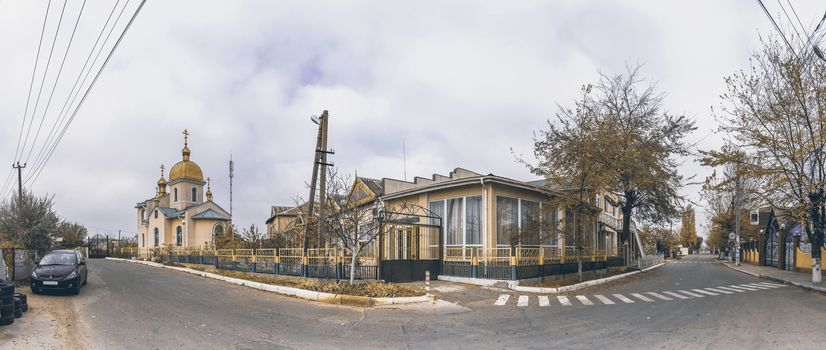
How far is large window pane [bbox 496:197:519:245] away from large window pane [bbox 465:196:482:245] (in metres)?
0.75

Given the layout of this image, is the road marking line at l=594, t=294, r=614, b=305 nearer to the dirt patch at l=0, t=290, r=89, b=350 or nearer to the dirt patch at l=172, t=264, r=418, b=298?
the dirt patch at l=172, t=264, r=418, b=298

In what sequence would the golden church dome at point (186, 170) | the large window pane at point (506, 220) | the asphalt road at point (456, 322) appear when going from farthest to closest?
1. the golden church dome at point (186, 170)
2. the large window pane at point (506, 220)
3. the asphalt road at point (456, 322)

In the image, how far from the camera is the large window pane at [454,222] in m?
22.2

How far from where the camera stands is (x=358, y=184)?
28.4 metres

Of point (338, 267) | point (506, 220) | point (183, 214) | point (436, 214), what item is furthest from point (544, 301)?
point (183, 214)

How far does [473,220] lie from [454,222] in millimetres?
1144

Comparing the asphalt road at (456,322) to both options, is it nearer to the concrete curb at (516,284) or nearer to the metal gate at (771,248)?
the concrete curb at (516,284)

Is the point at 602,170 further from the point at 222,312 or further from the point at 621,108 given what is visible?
the point at 222,312

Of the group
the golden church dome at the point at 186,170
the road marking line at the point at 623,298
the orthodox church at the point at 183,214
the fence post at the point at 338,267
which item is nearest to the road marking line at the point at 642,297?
the road marking line at the point at 623,298

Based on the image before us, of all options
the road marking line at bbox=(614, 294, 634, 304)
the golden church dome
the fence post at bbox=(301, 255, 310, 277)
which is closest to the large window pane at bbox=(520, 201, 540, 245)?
the road marking line at bbox=(614, 294, 634, 304)

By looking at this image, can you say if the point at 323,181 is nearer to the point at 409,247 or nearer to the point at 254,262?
the point at 409,247

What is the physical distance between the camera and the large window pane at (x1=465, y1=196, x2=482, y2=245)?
69.9 feet

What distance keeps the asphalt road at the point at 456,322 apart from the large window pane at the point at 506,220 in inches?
185

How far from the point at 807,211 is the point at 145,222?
56.5 meters
